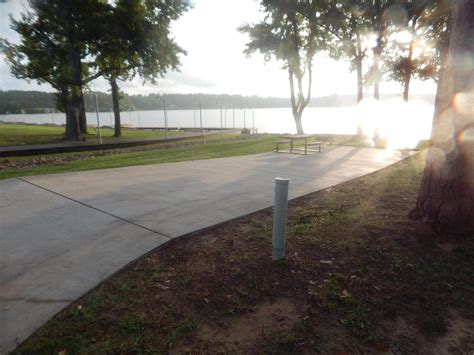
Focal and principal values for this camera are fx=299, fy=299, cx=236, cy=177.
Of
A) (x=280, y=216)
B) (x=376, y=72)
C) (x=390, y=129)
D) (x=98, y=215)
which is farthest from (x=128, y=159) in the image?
(x=390, y=129)

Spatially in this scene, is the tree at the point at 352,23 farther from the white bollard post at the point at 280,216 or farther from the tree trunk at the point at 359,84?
the white bollard post at the point at 280,216

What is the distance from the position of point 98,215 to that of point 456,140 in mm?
5103

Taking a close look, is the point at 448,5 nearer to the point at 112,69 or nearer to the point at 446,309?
the point at 446,309

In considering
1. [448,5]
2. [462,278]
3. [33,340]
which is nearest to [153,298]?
[33,340]

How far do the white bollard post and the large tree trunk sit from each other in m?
2.09

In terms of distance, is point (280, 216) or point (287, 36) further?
point (287, 36)

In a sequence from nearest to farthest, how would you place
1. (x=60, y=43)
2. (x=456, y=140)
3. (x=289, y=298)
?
(x=289, y=298) < (x=456, y=140) < (x=60, y=43)

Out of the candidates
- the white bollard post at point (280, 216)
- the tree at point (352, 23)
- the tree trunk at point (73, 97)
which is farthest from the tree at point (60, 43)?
the white bollard post at point (280, 216)

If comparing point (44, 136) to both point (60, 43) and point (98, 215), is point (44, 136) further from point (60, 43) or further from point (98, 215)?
point (98, 215)

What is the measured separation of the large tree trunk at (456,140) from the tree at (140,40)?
2002 cm

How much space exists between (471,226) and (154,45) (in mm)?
22239

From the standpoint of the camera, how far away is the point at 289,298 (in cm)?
271

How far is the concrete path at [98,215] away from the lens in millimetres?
2830

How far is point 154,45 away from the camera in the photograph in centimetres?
2144
